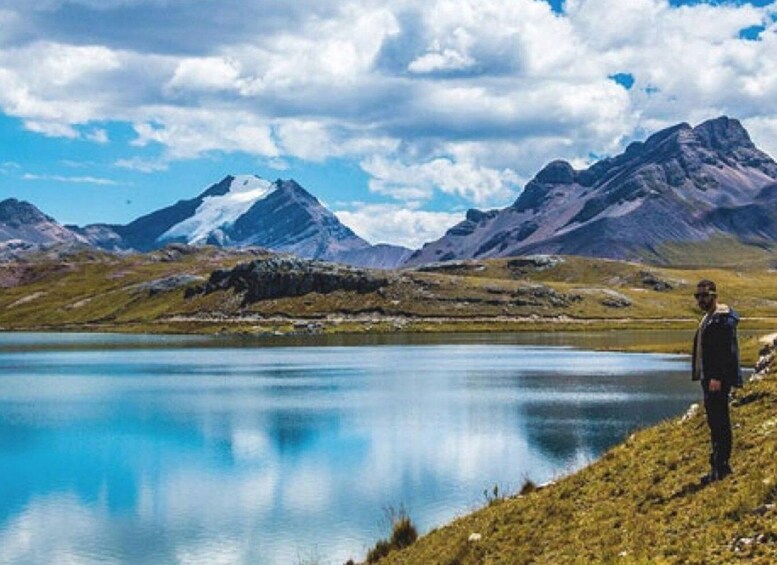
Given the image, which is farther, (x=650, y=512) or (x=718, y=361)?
(x=650, y=512)

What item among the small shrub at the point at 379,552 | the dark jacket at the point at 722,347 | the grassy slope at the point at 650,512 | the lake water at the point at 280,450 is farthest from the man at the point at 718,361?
the lake water at the point at 280,450

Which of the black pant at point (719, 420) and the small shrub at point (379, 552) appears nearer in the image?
the black pant at point (719, 420)

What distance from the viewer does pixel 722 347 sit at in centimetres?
2202

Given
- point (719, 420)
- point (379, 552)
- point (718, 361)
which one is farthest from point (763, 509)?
point (379, 552)

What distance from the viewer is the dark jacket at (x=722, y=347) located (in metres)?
21.9

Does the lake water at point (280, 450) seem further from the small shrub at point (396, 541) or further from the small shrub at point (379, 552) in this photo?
the small shrub at point (396, 541)

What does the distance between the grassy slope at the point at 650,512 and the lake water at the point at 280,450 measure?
13.8 m

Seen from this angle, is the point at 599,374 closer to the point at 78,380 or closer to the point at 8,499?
the point at 78,380

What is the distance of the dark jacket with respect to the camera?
71.8ft

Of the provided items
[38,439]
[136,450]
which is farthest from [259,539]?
[38,439]

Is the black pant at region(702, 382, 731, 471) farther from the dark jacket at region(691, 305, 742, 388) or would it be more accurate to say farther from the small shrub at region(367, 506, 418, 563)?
the small shrub at region(367, 506, 418, 563)

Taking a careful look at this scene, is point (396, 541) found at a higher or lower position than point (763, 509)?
lower

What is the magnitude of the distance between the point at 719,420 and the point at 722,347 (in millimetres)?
1847

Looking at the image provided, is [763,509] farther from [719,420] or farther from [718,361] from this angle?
[718,361]
